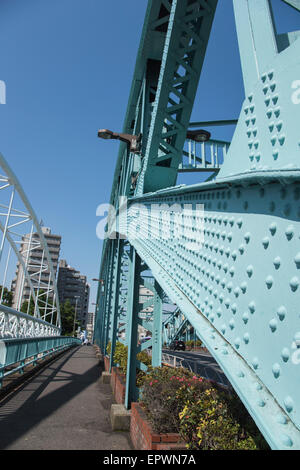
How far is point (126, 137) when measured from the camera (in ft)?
21.2

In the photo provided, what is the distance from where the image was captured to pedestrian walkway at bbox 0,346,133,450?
199 inches

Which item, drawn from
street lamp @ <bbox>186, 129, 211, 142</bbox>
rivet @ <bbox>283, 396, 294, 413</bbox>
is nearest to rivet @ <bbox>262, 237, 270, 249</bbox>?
rivet @ <bbox>283, 396, 294, 413</bbox>

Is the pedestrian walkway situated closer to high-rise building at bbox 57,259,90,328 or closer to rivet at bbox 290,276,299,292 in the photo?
rivet at bbox 290,276,299,292

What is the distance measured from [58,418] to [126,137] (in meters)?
6.00

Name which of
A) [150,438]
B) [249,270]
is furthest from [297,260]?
[150,438]

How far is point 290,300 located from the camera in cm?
120

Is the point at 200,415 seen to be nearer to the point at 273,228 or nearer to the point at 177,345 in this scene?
the point at 273,228

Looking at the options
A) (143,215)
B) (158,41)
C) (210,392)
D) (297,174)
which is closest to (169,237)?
(143,215)

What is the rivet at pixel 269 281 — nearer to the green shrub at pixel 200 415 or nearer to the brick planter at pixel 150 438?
the green shrub at pixel 200 415

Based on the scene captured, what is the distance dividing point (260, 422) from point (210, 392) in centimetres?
327

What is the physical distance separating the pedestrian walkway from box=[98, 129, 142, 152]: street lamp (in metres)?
5.15

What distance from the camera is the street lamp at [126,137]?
586 centimetres

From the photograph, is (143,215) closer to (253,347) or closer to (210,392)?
(210,392)

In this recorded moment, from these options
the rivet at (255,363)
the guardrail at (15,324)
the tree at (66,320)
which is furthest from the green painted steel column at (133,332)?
the tree at (66,320)
